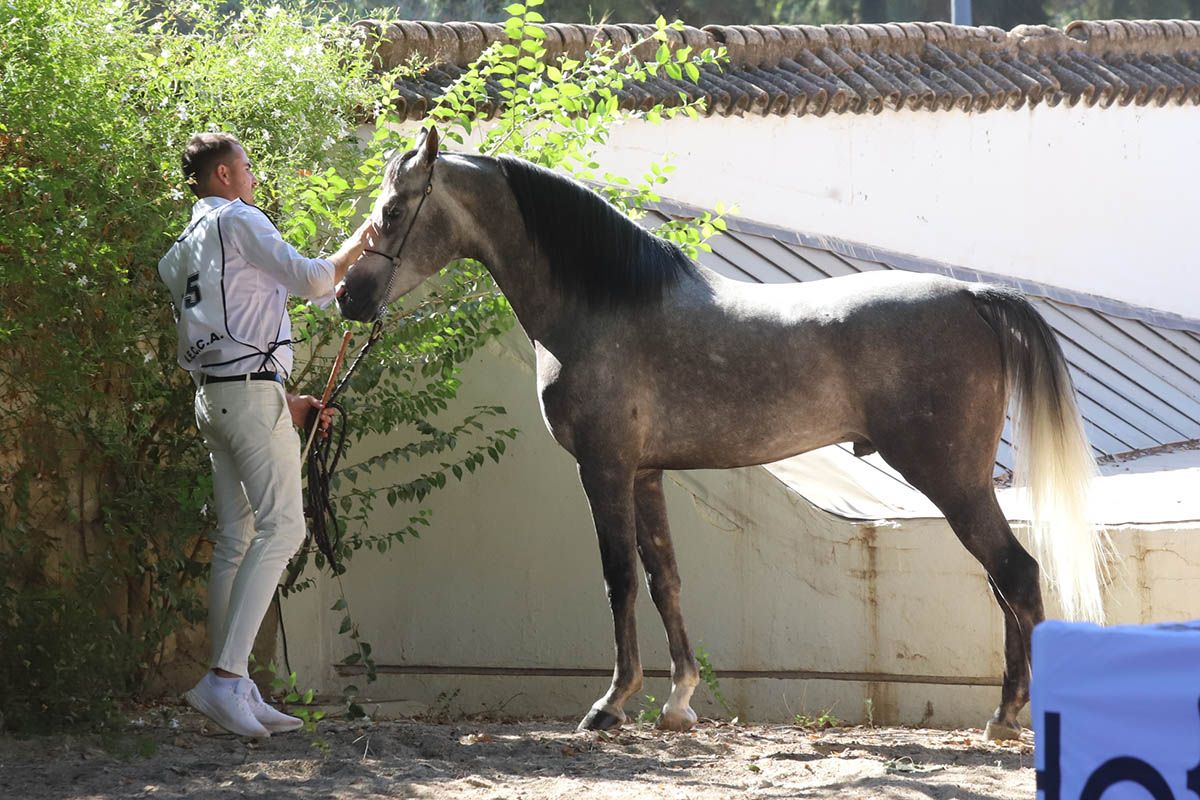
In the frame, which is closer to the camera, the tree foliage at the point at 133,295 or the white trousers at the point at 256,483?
the white trousers at the point at 256,483

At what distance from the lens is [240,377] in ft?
13.2

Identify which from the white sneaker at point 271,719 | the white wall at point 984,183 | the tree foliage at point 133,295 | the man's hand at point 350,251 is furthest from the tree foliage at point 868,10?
the white sneaker at point 271,719

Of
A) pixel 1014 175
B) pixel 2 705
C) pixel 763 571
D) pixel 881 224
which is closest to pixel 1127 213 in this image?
pixel 1014 175

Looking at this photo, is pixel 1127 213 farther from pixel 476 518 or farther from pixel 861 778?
pixel 861 778

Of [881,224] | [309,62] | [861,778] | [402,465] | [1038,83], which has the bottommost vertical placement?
[861,778]

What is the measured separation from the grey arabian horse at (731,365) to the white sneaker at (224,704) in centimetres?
115

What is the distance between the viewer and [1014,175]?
969 centimetres

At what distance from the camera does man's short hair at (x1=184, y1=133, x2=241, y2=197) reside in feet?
13.4

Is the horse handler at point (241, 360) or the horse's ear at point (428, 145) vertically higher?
the horse's ear at point (428, 145)

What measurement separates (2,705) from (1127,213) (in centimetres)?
821

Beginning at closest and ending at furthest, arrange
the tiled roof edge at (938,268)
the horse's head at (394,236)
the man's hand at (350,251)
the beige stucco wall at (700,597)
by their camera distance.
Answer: the man's hand at (350,251), the horse's head at (394,236), the beige stucco wall at (700,597), the tiled roof edge at (938,268)

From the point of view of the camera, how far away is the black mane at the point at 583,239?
455cm

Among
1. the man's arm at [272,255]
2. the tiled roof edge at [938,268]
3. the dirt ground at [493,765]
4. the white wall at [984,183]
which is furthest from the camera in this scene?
the white wall at [984,183]

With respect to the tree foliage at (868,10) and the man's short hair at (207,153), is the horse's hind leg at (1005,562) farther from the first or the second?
the tree foliage at (868,10)
